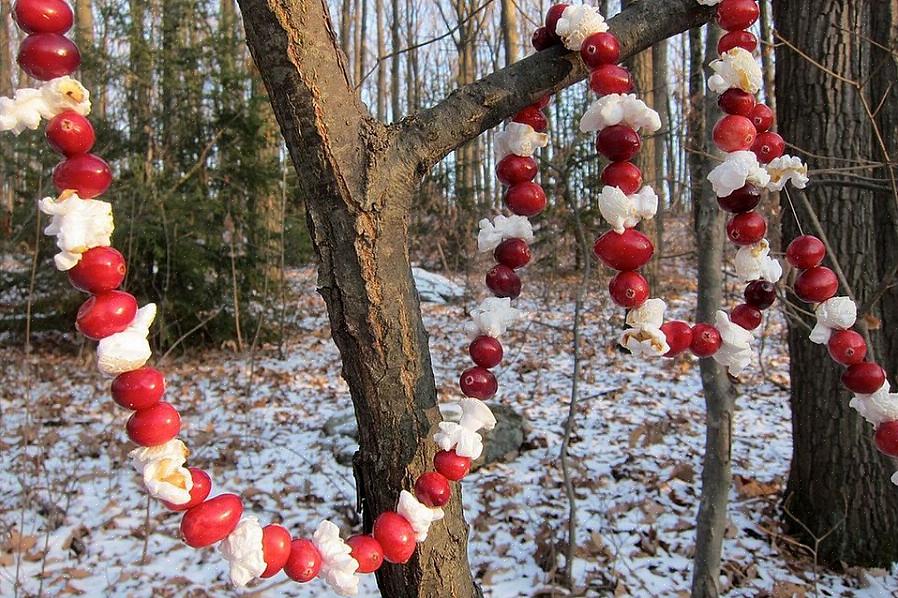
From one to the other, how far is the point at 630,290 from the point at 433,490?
493 mm

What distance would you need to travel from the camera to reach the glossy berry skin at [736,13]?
3.63 ft

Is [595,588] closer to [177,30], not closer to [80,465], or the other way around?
[80,465]

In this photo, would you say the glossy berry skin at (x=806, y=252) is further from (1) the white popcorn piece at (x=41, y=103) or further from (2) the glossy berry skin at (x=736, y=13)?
(1) the white popcorn piece at (x=41, y=103)

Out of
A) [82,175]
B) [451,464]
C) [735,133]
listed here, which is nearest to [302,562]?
[451,464]

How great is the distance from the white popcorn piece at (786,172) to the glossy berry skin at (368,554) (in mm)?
942

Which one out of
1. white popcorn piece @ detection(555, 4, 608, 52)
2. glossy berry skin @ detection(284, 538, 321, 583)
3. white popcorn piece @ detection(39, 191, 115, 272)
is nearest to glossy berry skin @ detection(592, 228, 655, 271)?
white popcorn piece @ detection(555, 4, 608, 52)

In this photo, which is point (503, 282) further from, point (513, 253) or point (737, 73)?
point (737, 73)

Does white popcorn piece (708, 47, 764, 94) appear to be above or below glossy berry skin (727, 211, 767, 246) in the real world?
above

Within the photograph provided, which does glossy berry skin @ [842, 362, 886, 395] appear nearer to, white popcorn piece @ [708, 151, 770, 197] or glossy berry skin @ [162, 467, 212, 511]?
white popcorn piece @ [708, 151, 770, 197]

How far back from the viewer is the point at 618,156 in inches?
45.2

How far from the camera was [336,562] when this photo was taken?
1007mm

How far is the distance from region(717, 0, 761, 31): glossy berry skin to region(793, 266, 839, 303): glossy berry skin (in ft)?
1.59

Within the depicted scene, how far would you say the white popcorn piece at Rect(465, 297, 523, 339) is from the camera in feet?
4.06

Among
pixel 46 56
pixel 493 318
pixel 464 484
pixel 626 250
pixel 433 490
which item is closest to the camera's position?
pixel 46 56
